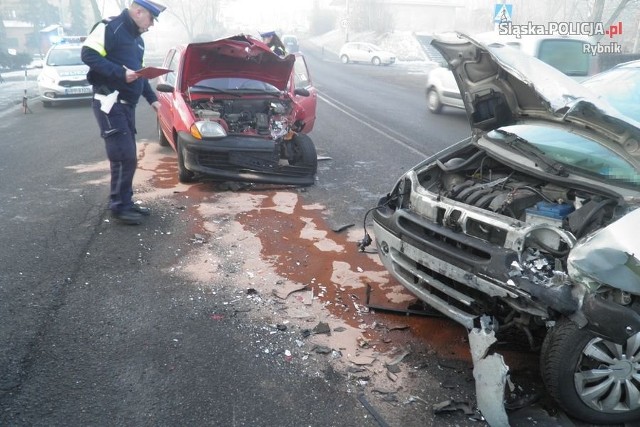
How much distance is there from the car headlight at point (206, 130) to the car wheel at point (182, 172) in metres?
0.37

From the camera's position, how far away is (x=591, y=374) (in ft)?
8.73

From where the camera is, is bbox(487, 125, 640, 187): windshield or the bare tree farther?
the bare tree

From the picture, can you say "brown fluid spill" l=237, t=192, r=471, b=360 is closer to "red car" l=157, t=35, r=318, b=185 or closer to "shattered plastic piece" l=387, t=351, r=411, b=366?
"shattered plastic piece" l=387, t=351, r=411, b=366

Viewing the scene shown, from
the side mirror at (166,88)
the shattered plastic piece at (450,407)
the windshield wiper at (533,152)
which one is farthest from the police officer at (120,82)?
the shattered plastic piece at (450,407)

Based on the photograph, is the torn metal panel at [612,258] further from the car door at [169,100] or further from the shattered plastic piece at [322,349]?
the car door at [169,100]

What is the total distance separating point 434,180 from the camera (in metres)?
4.13

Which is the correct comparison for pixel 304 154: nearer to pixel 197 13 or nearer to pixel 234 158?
pixel 234 158

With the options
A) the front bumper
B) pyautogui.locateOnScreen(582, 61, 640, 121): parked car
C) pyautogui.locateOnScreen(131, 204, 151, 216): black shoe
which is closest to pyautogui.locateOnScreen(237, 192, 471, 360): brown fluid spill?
the front bumper

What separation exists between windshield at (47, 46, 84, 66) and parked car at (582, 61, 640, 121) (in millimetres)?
13200

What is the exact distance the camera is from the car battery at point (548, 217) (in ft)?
9.21

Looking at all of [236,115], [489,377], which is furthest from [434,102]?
[489,377]

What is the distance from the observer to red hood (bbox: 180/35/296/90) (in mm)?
6730

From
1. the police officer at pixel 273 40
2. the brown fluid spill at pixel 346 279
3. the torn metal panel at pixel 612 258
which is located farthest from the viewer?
the police officer at pixel 273 40

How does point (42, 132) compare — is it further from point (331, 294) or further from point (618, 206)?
point (618, 206)
